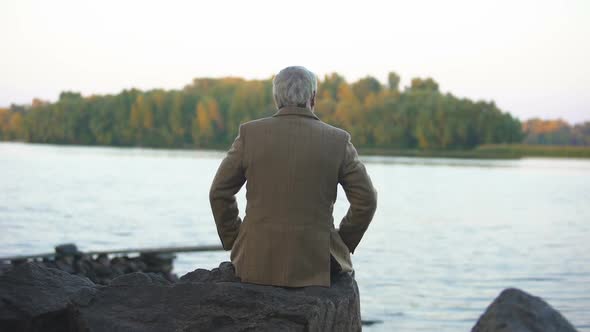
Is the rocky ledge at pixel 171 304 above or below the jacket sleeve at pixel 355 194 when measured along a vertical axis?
Result: below

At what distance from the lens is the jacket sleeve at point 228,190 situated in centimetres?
426

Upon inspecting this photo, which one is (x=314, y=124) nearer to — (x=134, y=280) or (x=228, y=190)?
(x=228, y=190)

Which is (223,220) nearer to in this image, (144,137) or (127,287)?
(127,287)

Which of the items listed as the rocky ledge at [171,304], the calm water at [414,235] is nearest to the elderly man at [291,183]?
the rocky ledge at [171,304]

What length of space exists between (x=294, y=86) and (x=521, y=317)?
2.35m

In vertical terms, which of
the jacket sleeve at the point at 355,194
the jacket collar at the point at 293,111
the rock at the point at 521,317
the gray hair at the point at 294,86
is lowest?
the rock at the point at 521,317

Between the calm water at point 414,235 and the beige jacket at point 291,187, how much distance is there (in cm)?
897

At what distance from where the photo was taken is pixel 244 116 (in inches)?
5207

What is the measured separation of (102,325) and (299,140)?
4.36 ft

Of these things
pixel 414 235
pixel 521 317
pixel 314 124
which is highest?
pixel 314 124

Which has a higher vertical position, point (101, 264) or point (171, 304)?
point (171, 304)

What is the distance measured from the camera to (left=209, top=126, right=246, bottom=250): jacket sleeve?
4.26m

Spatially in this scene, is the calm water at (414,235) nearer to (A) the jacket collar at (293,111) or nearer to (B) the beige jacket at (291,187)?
(B) the beige jacket at (291,187)

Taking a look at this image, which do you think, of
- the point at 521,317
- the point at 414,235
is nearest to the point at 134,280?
the point at 521,317
